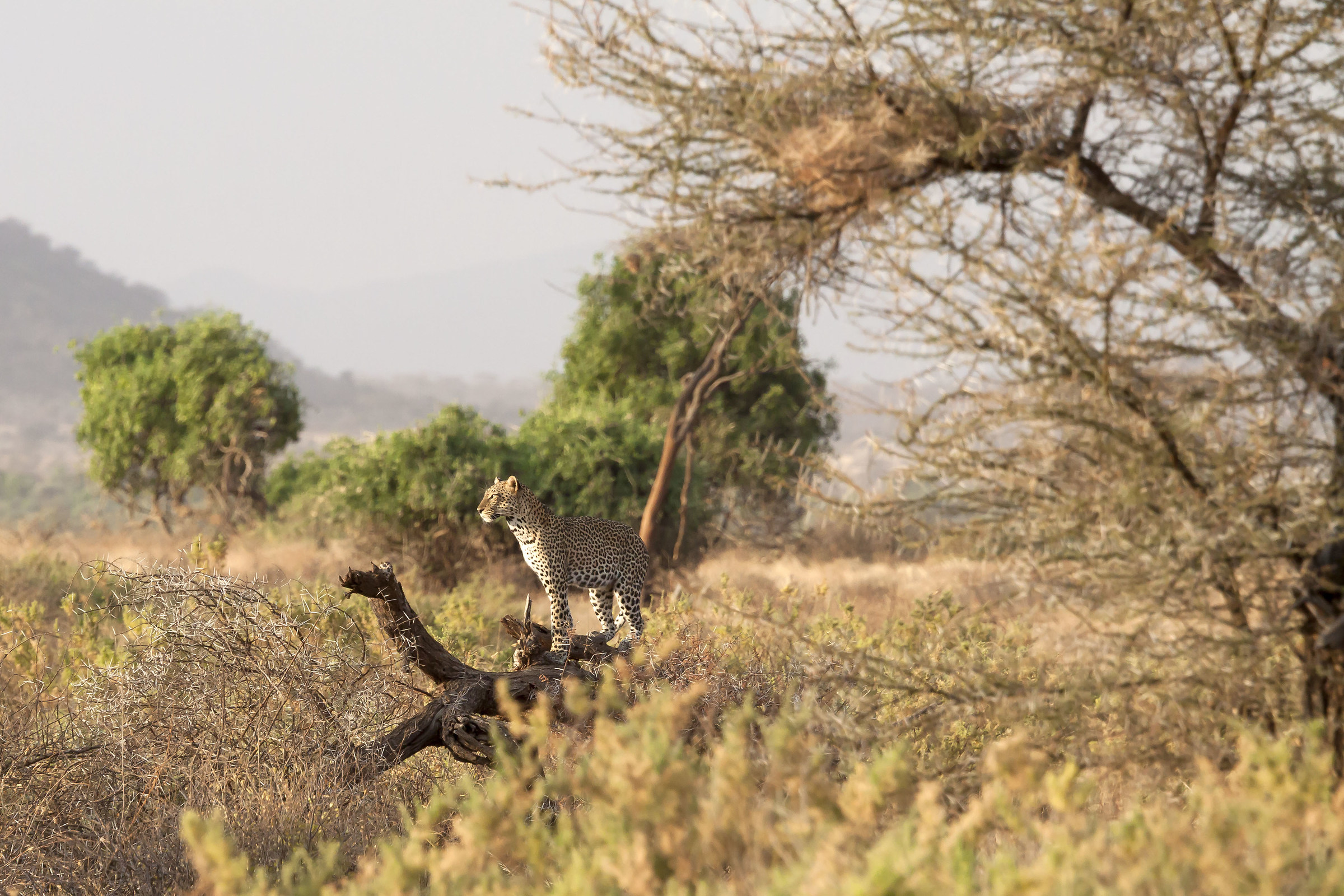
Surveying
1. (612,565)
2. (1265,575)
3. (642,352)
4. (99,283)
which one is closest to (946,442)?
(1265,575)

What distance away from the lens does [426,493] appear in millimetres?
12383

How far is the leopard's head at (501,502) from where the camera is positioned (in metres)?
7.28

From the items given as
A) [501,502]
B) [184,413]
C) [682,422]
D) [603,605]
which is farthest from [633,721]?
[184,413]

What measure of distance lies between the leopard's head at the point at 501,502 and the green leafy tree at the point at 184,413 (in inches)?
431

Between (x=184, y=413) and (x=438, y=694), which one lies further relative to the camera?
(x=184, y=413)

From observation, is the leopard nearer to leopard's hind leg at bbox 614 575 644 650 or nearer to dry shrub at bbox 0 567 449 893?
leopard's hind leg at bbox 614 575 644 650

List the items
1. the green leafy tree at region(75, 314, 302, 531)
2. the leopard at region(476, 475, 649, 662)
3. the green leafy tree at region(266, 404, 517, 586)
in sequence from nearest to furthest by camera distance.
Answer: the leopard at region(476, 475, 649, 662) < the green leafy tree at region(266, 404, 517, 586) < the green leafy tree at region(75, 314, 302, 531)

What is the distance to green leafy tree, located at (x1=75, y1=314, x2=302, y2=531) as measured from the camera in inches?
678

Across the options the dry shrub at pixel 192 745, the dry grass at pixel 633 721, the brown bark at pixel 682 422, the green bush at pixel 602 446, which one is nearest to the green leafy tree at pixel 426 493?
the green bush at pixel 602 446

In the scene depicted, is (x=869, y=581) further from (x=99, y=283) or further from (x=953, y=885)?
(x=99, y=283)

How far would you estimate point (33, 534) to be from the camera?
1499cm

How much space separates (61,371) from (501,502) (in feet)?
344

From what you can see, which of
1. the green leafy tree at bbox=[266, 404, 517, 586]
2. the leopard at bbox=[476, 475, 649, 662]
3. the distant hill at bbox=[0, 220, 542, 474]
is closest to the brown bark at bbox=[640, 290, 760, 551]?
the leopard at bbox=[476, 475, 649, 662]

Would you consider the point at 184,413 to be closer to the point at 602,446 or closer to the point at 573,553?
the point at 602,446
